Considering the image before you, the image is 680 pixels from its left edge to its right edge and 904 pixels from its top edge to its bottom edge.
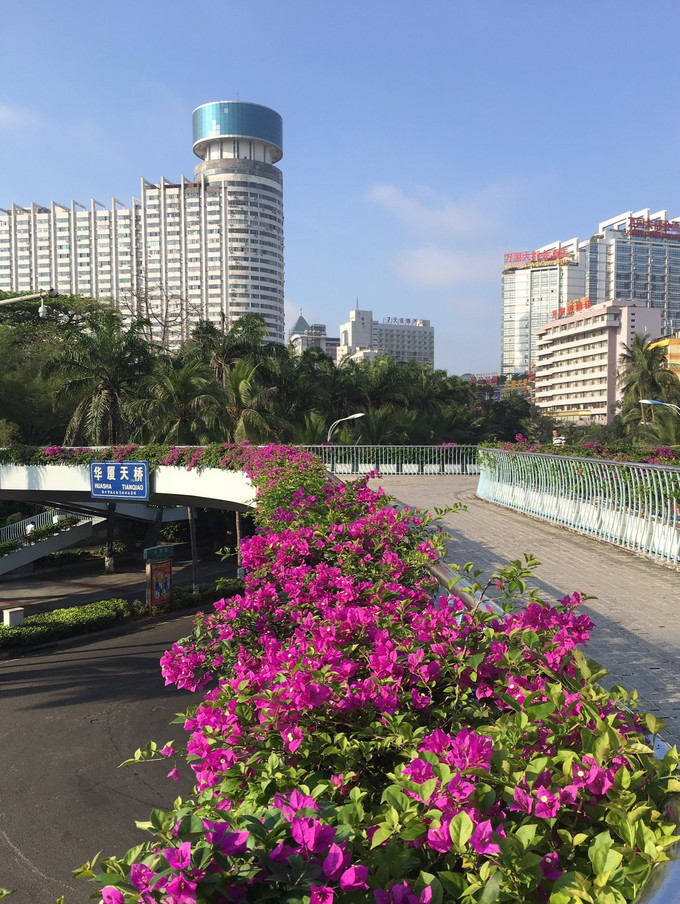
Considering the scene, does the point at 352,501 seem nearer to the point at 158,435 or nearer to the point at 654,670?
the point at 654,670

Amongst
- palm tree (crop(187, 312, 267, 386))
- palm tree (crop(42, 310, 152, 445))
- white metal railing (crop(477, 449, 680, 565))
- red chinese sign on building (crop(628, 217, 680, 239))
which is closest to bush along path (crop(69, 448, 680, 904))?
white metal railing (crop(477, 449, 680, 565))

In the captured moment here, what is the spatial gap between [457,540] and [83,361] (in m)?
21.4

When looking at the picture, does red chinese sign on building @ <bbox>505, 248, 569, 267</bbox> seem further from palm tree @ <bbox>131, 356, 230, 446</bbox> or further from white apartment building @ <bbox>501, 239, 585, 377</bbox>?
palm tree @ <bbox>131, 356, 230, 446</bbox>

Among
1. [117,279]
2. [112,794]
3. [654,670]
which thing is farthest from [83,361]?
[117,279]

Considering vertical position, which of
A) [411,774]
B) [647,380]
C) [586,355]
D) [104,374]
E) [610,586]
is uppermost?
[586,355]

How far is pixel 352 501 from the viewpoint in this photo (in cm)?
709

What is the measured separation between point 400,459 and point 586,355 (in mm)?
92468

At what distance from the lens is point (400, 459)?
2389 cm

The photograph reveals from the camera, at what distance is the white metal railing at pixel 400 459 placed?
2352cm

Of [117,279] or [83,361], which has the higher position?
[117,279]

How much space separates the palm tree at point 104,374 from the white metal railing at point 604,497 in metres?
18.4

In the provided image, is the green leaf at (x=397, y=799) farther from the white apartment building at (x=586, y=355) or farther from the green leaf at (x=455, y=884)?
the white apartment building at (x=586, y=355)

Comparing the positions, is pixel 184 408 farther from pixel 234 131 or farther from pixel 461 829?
pixel 234 131

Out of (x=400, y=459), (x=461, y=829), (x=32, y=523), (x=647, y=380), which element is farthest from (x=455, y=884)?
(x=647, y=380)
